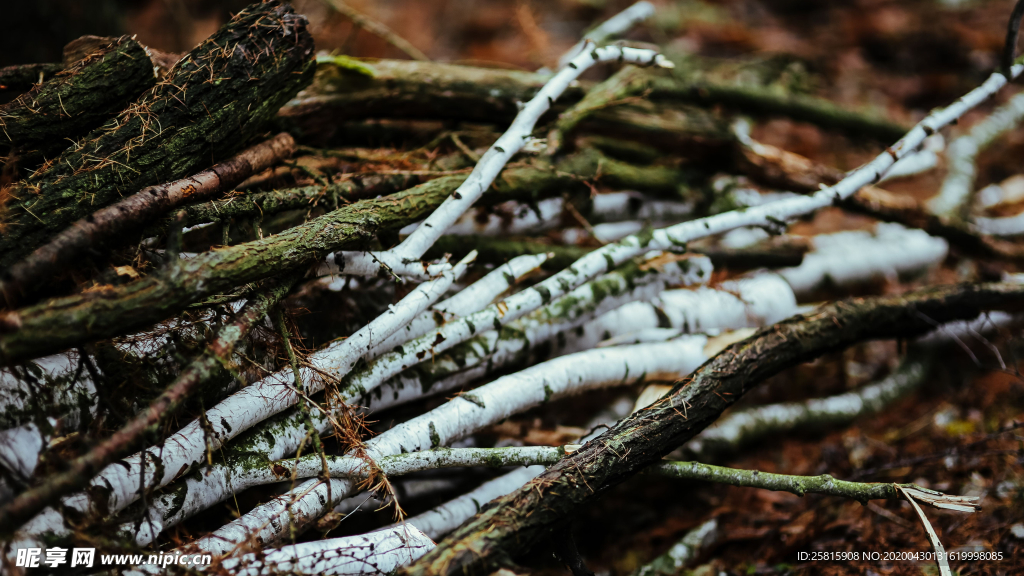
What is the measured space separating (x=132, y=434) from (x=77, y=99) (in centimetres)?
175

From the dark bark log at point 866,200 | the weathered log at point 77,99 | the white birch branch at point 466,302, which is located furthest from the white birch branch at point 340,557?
the dark bark log at point 866,200

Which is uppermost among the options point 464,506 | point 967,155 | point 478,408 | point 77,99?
point 77,99

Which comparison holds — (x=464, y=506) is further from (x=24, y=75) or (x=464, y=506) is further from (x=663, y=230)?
(x=24, y=75)

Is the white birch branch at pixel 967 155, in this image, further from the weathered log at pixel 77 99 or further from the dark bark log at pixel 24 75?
the dark bark log at pixel 24 75

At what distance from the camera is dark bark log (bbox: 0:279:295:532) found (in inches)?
67.0

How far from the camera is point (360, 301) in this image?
3.04m

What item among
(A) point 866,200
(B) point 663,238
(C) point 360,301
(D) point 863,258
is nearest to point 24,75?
(C) point 360,301

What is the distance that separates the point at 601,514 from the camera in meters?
3.30

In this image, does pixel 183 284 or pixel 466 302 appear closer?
pixel 183 284

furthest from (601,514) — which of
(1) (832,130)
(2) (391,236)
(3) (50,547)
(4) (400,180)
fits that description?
(1) (832,130)

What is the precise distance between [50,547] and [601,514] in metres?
2.62

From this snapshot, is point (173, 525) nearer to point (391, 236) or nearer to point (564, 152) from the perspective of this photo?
point (391, 236)

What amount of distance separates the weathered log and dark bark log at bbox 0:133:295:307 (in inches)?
22.7

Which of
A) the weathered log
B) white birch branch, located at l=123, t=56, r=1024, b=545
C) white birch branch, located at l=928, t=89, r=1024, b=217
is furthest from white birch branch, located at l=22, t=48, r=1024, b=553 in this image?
the weathered log
